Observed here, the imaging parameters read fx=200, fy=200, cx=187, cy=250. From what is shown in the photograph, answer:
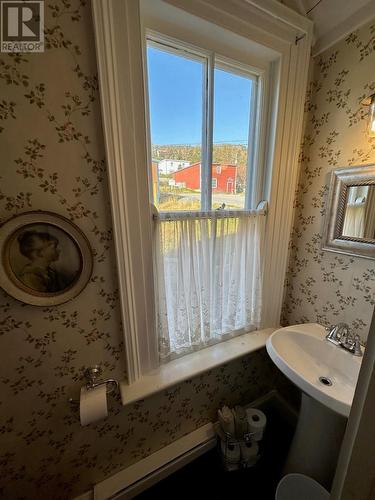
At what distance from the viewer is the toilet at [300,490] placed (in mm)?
837

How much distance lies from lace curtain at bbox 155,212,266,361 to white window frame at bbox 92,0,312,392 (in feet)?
0.25

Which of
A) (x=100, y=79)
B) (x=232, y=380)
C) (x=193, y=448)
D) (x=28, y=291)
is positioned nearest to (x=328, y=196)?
(x=100, y=79)

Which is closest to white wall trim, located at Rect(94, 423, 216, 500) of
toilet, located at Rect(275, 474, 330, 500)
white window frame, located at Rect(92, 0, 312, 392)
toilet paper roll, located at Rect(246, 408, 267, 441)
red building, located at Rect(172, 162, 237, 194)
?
toilet paper roll, located at Rect(246, 408, 267, 441)

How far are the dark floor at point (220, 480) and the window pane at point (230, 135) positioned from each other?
1.47 meters

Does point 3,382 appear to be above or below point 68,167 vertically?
below

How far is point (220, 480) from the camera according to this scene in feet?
3.58

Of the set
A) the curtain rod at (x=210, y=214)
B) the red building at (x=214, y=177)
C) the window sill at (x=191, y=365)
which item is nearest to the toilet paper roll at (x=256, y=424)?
the window sill at (x=191, y=365)

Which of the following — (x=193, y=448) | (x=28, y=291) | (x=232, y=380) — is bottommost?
(x=193, y=448)

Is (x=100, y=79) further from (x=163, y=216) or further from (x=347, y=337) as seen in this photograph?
(x=347, y=337)

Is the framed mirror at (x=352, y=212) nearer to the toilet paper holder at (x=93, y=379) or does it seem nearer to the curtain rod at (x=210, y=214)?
the curtain rod at (x=210, y=214)

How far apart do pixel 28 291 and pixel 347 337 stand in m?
1.36

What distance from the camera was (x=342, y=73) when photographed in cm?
90

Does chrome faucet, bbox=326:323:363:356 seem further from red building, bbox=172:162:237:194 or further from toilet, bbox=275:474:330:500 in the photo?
red building, bbox=172:162:237:194

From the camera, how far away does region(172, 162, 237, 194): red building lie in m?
0.95
